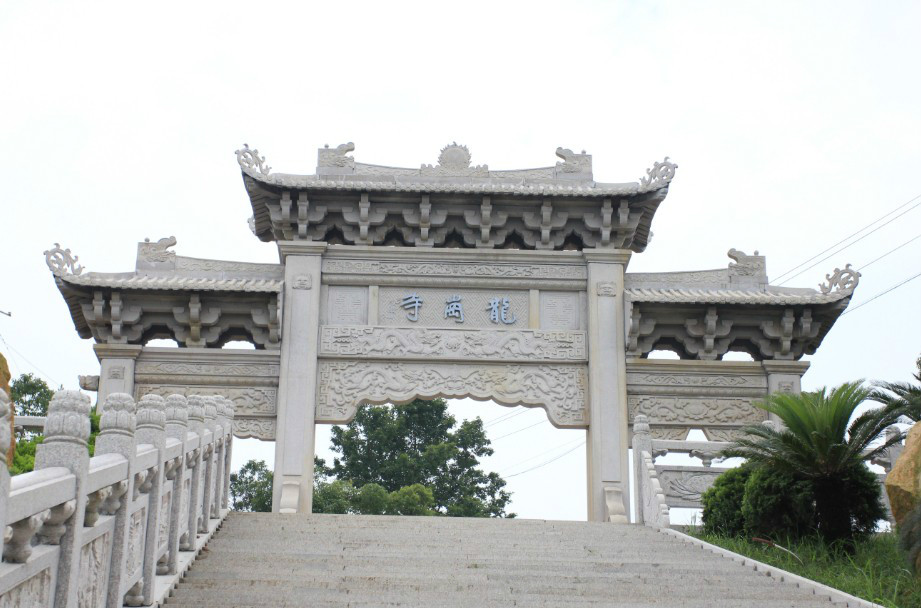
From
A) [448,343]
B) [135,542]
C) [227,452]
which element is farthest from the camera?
[448,343]

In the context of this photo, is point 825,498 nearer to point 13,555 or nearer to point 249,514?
point 249,514

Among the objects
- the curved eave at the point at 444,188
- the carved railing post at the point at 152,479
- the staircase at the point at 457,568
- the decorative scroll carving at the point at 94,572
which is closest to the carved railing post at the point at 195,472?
the staircase at the point at 457,568

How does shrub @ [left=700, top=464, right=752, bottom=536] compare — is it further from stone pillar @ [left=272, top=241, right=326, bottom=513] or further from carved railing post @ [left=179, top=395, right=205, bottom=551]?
carved railing post @ [left=179, top=395, right=205, bottom=551]

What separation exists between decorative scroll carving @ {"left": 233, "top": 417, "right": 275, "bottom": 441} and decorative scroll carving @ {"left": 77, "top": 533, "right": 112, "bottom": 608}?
7.91 m

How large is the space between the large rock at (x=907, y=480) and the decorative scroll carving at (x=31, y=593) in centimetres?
616

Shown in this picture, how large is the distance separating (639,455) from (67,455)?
8104mm

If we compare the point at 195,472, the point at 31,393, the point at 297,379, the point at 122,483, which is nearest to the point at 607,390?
the point at 297,379

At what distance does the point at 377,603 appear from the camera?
641cm

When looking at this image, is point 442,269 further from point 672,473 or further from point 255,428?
point 672,473

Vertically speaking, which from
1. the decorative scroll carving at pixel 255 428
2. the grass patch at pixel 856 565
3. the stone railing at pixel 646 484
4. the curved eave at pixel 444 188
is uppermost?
the curved eave at pixel 444 188

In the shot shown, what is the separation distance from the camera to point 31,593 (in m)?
4.11

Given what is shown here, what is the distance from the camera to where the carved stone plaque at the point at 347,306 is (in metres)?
13.6

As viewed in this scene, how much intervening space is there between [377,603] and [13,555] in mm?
2831

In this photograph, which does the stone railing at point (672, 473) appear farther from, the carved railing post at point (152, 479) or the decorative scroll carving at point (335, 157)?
the carved railing post at point (152, 479)
